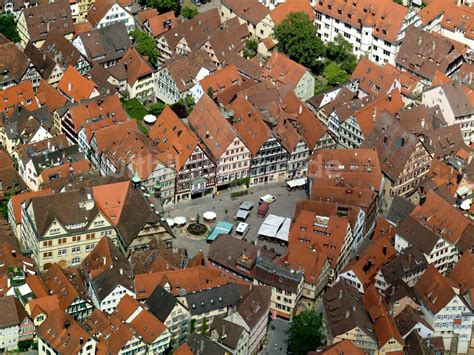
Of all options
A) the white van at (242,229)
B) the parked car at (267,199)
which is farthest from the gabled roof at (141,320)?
the parked car at (267,199)

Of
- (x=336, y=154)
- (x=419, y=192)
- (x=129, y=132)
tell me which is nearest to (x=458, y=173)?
(x=419, y=192)

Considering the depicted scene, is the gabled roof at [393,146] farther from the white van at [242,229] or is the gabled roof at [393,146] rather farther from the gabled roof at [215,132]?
the white van at [242,229]

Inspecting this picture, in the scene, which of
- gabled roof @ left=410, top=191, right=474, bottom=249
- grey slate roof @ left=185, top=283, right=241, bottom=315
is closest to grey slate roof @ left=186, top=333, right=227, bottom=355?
grey slate roof @ left=185, top=283, right=241, bottom=315

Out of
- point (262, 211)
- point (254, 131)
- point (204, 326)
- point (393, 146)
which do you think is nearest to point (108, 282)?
point (204, 326)

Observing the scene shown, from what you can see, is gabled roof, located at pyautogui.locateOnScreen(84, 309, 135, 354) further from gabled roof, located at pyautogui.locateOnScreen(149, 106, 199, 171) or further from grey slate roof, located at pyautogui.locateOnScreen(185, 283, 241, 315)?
gabled roof, located at pyautogui.locateOnScreen(149, 106, 199, 171)

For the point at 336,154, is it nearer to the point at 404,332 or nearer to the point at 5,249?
the point at 404,332
